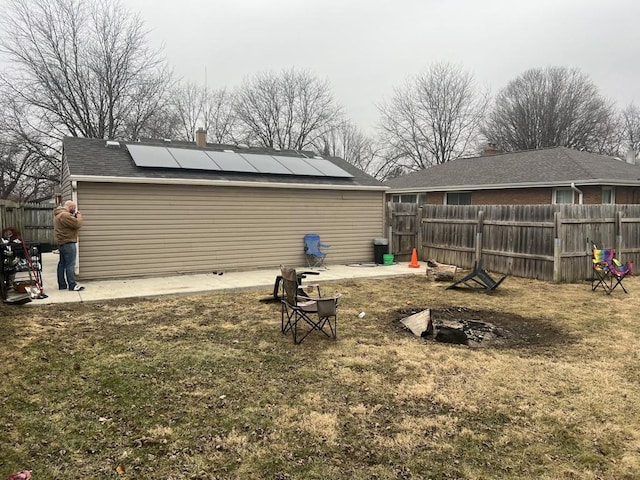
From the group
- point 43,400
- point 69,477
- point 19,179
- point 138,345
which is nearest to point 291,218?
point 138,345

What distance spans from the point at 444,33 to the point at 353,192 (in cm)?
1426

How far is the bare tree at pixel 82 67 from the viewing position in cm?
1809

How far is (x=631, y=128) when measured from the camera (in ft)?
109

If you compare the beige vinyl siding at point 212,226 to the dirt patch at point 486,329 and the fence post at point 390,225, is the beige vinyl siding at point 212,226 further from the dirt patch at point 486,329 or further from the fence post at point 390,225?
the dirt patch at point 486,329

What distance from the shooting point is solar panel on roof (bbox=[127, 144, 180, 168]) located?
9.75 m

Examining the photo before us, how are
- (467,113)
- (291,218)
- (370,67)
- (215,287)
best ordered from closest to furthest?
(215,287) < (291,218) < (370,67) < (467,113)

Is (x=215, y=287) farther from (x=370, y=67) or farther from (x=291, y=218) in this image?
(x=370, y=67)

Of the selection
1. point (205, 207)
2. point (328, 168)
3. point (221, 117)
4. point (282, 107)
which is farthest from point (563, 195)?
point (221, 117)

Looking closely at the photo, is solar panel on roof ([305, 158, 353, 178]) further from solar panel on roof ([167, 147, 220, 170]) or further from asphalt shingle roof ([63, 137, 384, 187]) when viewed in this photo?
solar panel on roof ([167, 147, 220, 170])

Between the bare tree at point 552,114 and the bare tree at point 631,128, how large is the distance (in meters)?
3.30

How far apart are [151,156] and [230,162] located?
1925mm

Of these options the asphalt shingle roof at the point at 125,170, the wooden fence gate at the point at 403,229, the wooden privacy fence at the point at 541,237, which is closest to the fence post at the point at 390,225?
the wooden fence gate at the point at 403,229

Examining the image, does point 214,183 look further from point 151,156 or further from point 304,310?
point 304,310

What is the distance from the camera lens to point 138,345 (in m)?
4.91
